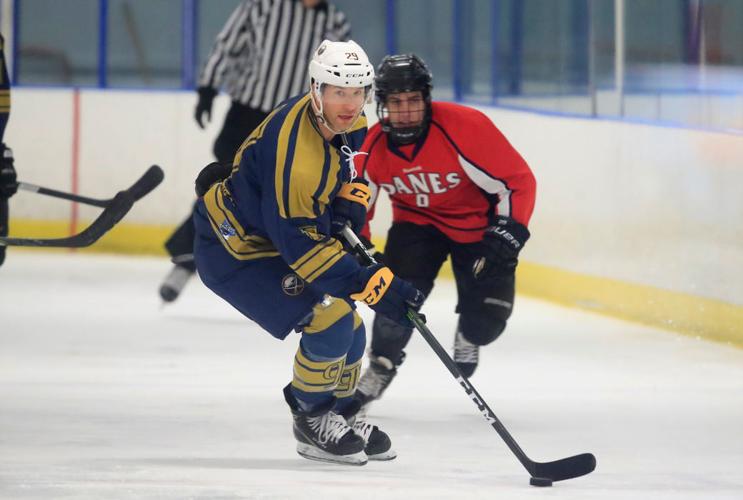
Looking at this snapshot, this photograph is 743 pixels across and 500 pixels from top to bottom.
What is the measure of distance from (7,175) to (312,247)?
6.04 feet

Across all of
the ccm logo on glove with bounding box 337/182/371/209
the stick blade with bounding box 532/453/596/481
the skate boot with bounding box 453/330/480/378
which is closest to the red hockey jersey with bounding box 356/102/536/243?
the skate boot with bounding box 453/330/480/378

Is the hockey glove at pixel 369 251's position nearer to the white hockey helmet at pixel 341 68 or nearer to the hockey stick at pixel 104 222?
the white hockey helmet at pixel 341 68

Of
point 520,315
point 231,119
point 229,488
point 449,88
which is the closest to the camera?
point 229,488

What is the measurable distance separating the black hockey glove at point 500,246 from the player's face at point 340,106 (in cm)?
78

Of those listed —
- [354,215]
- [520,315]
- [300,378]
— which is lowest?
[520,315]

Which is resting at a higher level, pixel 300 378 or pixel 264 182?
pixel 264 182

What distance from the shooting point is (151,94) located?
804 centimetres

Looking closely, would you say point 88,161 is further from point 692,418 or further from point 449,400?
point 692,418

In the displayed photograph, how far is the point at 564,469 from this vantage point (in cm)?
339

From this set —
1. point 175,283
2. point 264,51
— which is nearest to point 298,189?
point 175,283

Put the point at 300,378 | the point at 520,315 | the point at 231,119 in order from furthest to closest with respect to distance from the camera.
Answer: the point at 231,119 < the point at 520,315 < the point at 300,378

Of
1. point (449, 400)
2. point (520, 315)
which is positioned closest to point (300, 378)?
point (449, 400)

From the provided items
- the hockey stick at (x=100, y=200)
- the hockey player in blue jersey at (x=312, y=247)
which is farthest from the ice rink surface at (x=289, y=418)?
the hockey stick at (x=100, y=200)

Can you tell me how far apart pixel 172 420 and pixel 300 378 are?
0.67 metres
